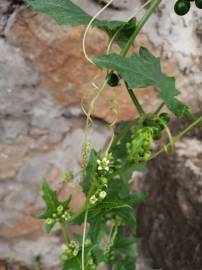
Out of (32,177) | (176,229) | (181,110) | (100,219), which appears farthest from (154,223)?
(181,110)

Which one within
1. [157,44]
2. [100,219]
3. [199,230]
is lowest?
[199,230]

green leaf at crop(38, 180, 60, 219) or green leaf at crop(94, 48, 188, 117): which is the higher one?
green leaf at crop(94, 48, 188, 117)

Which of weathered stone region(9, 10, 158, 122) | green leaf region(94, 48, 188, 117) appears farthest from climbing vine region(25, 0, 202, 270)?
weathered stone region(9, 10, 158, 122)

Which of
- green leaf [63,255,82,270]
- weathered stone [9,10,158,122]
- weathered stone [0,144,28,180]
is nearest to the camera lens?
green leaf [63,255,82,270]

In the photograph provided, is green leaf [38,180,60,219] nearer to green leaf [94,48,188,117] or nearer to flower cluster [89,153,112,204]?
flower cluster [89,153,112,204]

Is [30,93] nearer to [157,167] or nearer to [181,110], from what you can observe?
[157,167]

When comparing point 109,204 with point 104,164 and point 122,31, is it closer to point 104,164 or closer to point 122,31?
point 104,164
